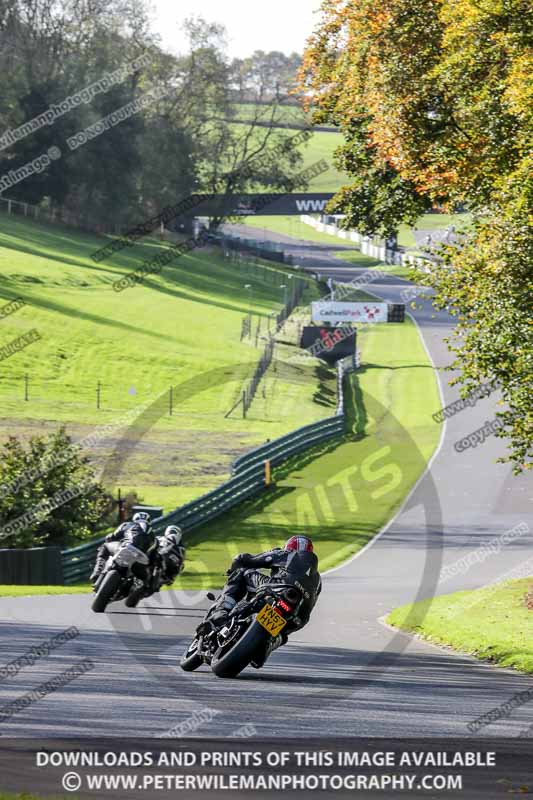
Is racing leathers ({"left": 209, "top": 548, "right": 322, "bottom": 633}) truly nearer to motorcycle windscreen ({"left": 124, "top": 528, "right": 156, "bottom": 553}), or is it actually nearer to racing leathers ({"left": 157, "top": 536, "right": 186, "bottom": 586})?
motorcycle windscreen ({"left": 124, "top": 528, "right": 156, "bottom": 553})

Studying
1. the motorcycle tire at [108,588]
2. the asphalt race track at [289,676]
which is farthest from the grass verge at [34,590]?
the motorcycle tire at [108,588]

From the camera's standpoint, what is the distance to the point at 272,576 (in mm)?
11516

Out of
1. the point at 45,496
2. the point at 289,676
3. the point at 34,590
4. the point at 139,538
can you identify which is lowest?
the point at 34,590

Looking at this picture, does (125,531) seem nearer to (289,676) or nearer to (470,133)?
(289,676)

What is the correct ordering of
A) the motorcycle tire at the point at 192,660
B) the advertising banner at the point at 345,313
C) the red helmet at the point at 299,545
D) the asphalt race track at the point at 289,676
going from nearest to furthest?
the asphalt race track at the point at 289,676 → the red helmet at the point at 299,545 → the motorcycle tire at the point at 192,660 → the advertising banner at the point at 345,313

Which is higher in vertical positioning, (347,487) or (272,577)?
(272,577)

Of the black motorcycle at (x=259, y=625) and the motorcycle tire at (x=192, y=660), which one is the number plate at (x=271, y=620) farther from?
the motorcycle tire at (x=192, y=660)

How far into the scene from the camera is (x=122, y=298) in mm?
83312

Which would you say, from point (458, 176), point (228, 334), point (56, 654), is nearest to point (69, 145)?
point (228, 334)

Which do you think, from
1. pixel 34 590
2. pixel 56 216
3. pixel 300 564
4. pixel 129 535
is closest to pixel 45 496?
pixel 34 590

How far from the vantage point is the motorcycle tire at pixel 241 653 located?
11133mm

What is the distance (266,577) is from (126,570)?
18.1 ft

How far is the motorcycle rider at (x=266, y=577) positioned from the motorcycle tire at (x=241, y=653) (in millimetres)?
377

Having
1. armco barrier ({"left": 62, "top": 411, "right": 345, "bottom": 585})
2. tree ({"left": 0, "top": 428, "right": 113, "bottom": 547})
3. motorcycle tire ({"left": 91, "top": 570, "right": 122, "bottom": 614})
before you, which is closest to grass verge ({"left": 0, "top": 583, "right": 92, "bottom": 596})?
armco barrier ({"left": 62, "top": 411, "right": 345, "bottom": 585})
